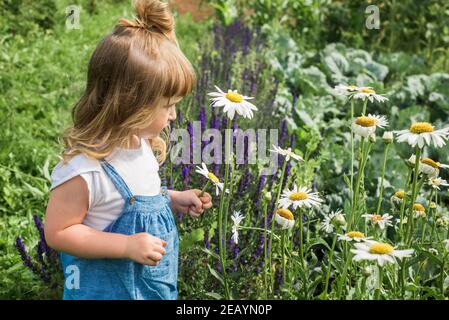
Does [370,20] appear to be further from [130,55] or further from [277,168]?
[130,55]

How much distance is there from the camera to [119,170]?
1.97 meters

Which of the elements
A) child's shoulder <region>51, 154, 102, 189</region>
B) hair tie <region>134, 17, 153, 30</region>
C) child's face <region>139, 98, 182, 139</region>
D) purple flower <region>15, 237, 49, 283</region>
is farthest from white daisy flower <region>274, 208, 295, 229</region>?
purple flower <region>15, 237, 49, 283</region>

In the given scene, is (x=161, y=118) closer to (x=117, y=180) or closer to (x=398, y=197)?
(x=117, y=180)

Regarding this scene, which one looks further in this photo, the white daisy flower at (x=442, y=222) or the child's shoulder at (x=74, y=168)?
the white daisy flower at (x=442, y=222)

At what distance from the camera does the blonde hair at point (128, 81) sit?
1.92 meters

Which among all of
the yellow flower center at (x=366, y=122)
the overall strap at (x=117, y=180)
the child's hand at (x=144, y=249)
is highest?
the yellow flower center at (x=366, y=122)

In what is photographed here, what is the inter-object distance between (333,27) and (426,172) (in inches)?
179

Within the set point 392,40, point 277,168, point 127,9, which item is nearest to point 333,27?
point 392,40

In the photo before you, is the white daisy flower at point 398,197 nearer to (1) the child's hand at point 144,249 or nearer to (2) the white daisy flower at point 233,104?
(2) the white daisy flower at point 233,104

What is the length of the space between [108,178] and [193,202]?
13.9 inches

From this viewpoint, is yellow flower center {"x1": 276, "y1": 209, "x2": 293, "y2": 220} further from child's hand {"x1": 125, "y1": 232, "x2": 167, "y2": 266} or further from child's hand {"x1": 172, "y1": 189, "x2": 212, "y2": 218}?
child's hand {"x1": 125, "y1": 232, "x2": 167, "y2": 266}

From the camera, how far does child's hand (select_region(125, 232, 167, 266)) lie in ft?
6.03

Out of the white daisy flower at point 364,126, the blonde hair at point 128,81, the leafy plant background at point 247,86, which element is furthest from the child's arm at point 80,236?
the white daisy flower at point 364,126

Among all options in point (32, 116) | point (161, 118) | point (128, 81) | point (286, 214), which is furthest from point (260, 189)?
point (32, 116)
